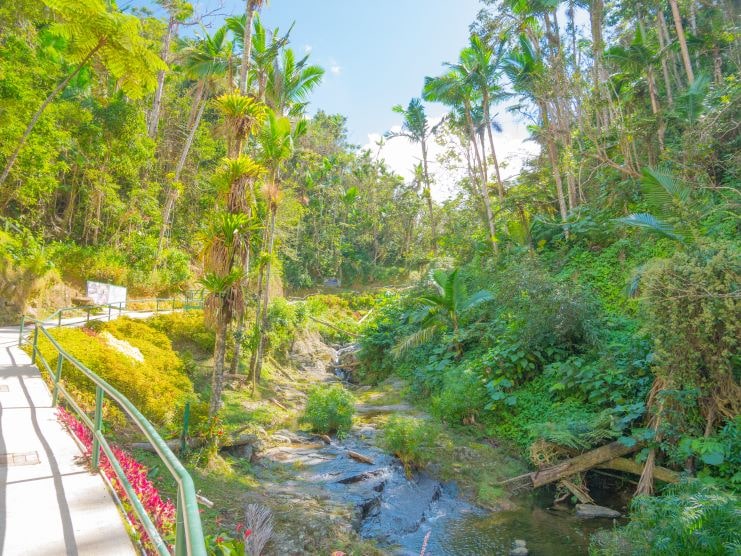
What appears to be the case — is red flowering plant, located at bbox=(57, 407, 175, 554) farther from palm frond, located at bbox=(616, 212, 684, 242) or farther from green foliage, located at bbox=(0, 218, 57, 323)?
green foliage, located at bbox=(0, 218, 57, 323)

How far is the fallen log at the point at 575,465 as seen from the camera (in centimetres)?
746

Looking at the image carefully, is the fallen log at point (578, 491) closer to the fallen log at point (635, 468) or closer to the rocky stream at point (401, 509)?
the rocky stream at point (401, 509)

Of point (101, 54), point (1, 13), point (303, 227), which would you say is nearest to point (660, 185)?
point (101, 54)

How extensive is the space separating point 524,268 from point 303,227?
28645mm

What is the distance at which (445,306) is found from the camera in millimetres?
14219

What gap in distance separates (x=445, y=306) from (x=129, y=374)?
932 centimetres

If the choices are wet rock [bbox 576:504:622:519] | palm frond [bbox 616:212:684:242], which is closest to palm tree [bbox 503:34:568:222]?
palm frond [bbox 616:212:684:242]

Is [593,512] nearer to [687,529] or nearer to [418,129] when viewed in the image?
[687,529]

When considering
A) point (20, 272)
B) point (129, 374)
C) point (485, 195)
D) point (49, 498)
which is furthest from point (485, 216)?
point (49, 498)

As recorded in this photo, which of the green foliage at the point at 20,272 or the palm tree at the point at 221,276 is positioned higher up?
the green foliage at the point at 20,272

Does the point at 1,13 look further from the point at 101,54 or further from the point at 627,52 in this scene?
the point at 627,52

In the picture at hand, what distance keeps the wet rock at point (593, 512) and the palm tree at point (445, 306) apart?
22.2ft

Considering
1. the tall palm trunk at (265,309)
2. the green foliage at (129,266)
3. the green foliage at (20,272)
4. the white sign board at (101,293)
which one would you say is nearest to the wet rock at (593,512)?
the tall palm trunk at (265,309)

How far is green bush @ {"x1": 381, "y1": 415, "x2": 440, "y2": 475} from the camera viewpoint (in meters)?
9.20
